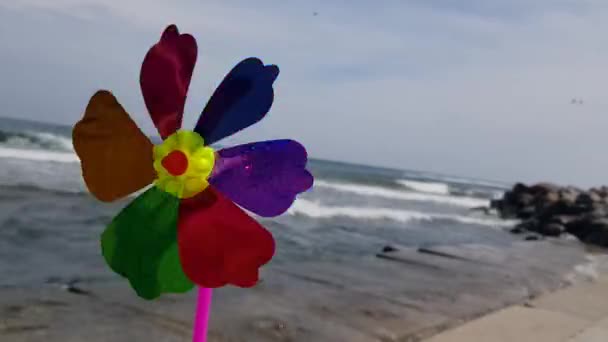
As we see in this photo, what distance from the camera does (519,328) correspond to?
3.60 m

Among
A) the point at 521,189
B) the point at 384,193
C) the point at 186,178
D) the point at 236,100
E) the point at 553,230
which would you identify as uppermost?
the point at 236,100

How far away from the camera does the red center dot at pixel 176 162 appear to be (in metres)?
1.27

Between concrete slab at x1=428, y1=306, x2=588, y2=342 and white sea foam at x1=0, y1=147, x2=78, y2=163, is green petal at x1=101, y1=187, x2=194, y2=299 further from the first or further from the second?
white sea foam at x1=0, y1=147, x2=78, y2=163

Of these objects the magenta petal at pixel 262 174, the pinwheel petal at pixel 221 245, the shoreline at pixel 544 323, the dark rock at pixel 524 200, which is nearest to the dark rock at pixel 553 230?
the shoreline at pixel 544 323

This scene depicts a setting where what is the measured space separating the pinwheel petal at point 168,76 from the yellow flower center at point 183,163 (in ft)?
0.20

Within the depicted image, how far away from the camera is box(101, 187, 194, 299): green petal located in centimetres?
129

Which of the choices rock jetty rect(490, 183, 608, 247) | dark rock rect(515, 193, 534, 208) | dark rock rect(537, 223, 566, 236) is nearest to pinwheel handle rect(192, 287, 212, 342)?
rock jetty rect(490, 183, 608, 247)

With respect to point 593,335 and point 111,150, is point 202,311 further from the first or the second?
point 593,335

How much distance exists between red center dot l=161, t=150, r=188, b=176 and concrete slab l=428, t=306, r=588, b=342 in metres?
2.26

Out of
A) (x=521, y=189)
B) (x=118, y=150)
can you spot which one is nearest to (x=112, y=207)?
(x=118, y=150)

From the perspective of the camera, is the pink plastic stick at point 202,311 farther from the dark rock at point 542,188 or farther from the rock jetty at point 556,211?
the dark rock at point 542,188

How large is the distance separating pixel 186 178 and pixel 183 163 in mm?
35

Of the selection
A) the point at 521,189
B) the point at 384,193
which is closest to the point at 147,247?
the point at 521,189

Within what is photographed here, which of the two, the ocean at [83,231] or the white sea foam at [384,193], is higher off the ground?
the ocean at [83,231]
